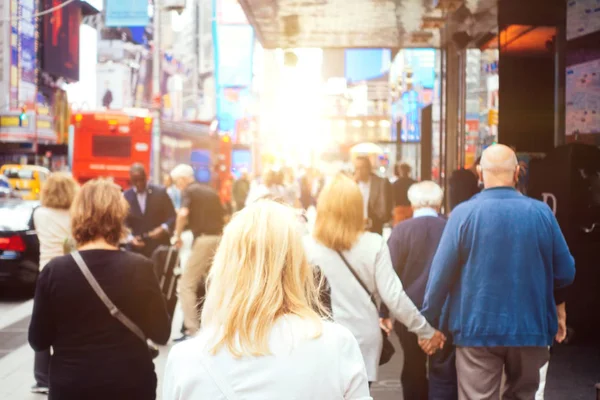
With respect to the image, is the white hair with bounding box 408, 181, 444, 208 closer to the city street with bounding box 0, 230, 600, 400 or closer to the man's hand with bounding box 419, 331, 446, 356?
the man's hand with bounding box 419, 331, 446, 356

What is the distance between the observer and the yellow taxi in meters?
Result: 30.6

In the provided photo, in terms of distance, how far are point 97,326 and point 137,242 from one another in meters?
5.88

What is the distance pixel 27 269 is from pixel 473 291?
8700 millimetres

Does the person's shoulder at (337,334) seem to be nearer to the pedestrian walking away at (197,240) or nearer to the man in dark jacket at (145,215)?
the pedestrian walking away at (197,240)

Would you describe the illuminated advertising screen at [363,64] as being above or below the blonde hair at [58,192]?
above

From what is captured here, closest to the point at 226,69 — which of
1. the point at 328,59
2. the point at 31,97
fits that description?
the point at 31,97

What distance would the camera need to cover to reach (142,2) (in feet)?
64.7

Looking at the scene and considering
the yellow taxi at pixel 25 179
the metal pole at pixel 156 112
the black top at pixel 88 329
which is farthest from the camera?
the yellow taxi at pixel 25 179

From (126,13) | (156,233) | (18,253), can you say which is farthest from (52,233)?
(126,13)

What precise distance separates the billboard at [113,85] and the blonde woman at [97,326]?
60.2m

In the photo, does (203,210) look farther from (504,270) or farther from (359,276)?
(504,270)

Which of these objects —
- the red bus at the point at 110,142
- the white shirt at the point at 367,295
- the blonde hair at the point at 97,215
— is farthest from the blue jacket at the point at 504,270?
the red bus at the point at 110,142

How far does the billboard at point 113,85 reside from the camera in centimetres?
6250

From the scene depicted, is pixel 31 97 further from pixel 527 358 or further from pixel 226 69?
pixel 527 358
